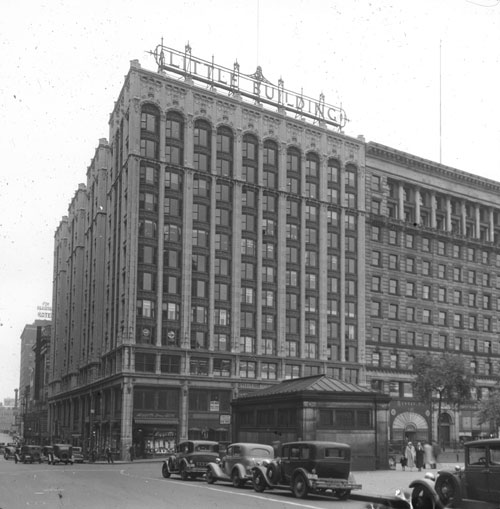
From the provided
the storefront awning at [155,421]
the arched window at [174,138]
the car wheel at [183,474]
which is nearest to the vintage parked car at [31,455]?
the storefront awning at [155,421]

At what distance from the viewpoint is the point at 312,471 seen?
92.2 ft

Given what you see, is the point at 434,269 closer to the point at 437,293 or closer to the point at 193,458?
the point at 437,293

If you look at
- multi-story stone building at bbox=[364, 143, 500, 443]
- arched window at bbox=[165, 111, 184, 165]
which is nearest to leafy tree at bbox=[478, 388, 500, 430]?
multi-story stone building at bbox=[364, 143, 500, 443]

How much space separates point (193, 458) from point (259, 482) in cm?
773

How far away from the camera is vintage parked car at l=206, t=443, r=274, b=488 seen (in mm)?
32250

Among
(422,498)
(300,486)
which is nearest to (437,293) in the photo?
(300,486)

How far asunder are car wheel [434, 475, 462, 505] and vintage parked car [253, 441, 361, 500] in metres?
5.73

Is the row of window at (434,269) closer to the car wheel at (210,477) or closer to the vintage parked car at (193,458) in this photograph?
the vintage parked car at (193,458)

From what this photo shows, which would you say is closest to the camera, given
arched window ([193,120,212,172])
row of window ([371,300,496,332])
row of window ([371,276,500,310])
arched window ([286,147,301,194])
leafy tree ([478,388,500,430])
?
leafy tree ([478,388,500,430])

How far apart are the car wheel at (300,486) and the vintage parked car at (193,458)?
953 cm

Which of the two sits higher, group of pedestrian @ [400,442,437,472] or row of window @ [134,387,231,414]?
row of window @ [134,387,231,414]

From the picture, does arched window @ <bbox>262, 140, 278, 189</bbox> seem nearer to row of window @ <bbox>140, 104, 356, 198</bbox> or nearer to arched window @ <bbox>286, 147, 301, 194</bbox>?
row of window @ <bbox>140, 104, 356, 198</bbox>

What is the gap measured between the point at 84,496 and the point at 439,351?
7770 cm

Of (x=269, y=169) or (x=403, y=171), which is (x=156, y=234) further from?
(x=403, y=171)
